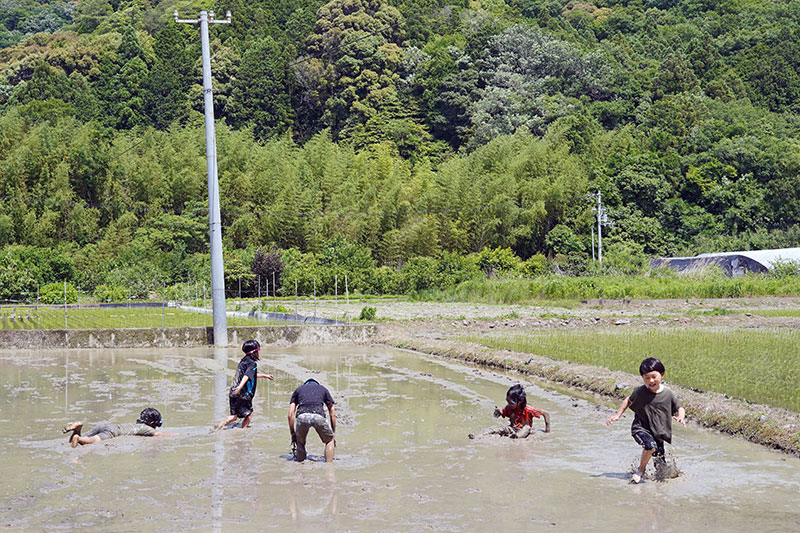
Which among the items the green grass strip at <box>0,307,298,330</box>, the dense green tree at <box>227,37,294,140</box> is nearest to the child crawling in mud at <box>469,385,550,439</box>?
the green grass strip at <box>0,307,298,330</box>

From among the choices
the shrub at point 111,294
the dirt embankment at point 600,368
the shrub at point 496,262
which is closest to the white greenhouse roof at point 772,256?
the dirt embankment at point 600,368

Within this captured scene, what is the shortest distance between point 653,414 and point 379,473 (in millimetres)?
2315

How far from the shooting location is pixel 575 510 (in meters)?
6.52

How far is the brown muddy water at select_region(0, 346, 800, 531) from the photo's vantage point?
634 centimetres

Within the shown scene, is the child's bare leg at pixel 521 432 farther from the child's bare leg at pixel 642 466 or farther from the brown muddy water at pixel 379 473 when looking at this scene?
Answer: the child's bare leg at pixel 642 466

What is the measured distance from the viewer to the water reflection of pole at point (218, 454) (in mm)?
6510

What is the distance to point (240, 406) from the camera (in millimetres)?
9867

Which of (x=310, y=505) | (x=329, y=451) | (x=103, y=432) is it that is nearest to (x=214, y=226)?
(x=103, y=432)

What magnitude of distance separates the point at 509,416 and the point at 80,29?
8403 centimetres

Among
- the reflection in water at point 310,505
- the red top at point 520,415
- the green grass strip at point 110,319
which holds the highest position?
the green grass strip at point 110,319

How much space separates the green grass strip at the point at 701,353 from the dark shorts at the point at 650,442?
3.27 m

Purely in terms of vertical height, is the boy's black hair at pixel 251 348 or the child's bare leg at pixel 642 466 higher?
the boy's black hair at pixel 251 348

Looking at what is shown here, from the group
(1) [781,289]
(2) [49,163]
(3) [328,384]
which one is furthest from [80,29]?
(3) [328,384]

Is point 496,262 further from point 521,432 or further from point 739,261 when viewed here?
point 521,432
